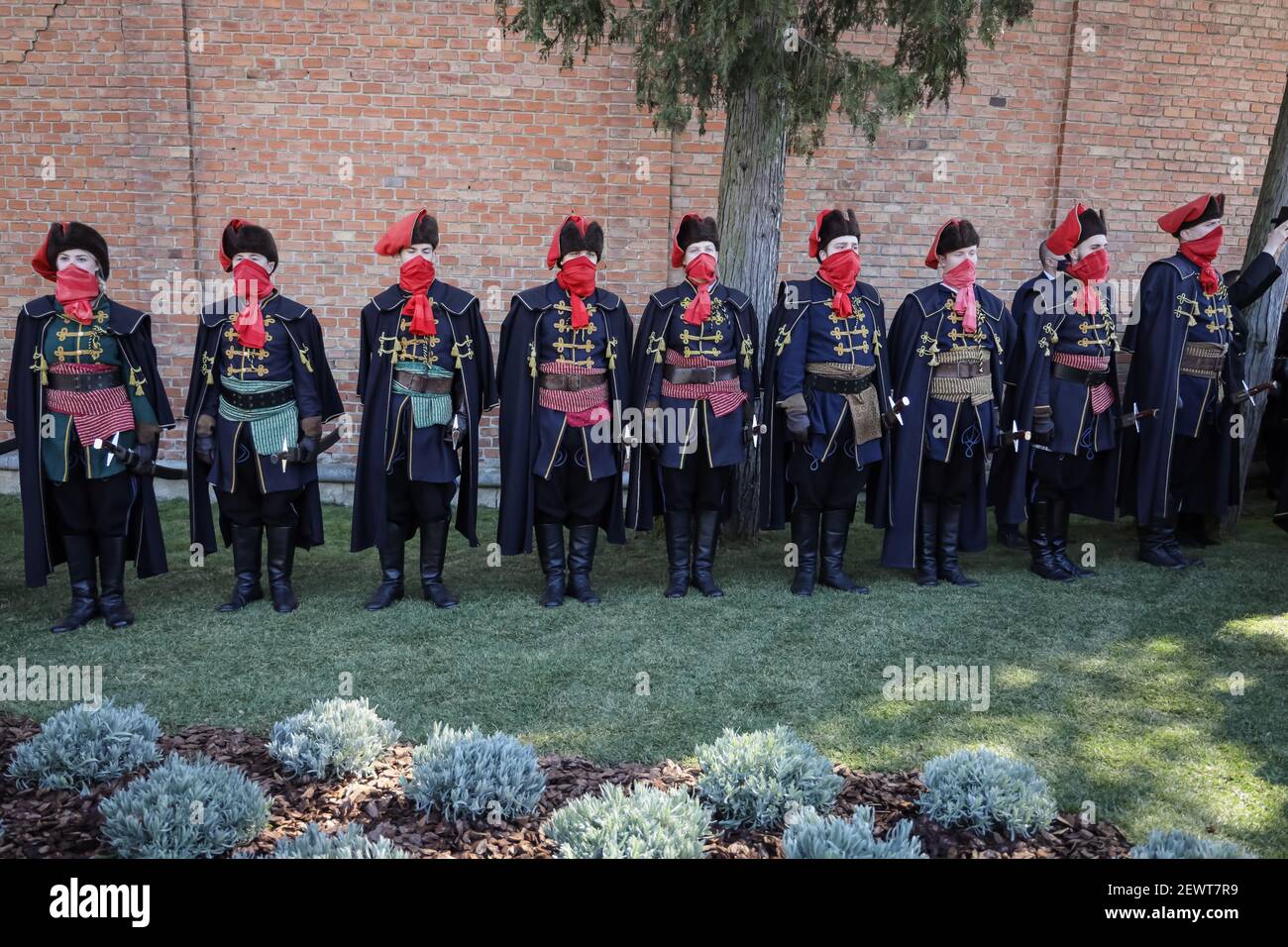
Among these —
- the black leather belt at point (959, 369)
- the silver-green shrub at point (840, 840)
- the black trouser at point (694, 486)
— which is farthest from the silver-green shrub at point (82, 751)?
the black leather belt at point (959, 369)

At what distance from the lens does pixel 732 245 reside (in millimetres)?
6418

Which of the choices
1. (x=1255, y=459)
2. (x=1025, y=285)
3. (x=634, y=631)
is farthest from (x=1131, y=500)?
(x=634, y=631)

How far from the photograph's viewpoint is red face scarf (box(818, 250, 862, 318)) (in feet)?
18.1

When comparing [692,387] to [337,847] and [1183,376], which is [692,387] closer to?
[1183,376]

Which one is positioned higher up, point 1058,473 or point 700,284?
point 700,284

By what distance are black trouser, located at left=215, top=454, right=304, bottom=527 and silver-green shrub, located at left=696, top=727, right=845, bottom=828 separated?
320cm

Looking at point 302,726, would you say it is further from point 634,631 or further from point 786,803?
point 634,631

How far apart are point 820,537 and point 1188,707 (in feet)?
7.21

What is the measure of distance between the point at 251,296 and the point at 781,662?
3285 millimetres

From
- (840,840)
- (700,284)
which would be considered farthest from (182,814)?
(700,284)

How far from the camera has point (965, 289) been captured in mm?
5730

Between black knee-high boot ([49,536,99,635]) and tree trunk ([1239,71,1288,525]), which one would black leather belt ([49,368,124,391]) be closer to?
black knee-high boot ([49,536,99,635])

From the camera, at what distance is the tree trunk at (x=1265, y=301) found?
673 cm

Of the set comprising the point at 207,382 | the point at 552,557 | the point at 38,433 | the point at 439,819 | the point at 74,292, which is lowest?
the point at 439,819
